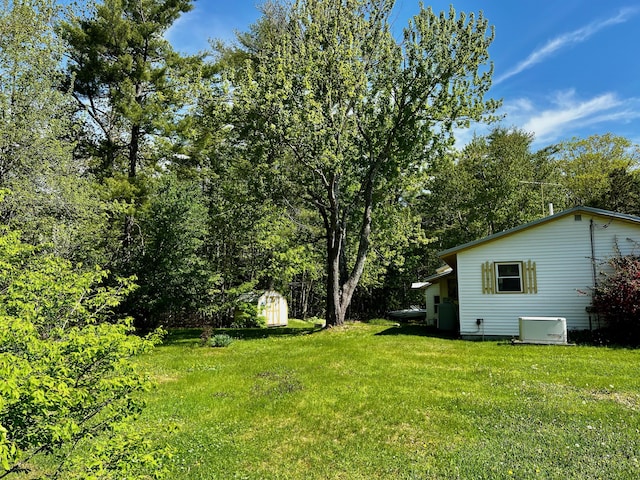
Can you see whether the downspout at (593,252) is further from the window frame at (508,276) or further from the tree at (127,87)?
the tree at (127,87)

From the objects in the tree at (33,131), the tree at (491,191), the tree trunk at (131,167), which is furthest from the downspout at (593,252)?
the tree trunk at (131,167)

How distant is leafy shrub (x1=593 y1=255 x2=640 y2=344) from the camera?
1014 centimetres

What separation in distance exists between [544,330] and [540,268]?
2.16m

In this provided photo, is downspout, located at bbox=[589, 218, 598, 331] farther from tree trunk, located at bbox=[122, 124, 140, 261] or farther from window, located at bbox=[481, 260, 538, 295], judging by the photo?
tree trunk, located at bbox=[122, 124, 140, 261]

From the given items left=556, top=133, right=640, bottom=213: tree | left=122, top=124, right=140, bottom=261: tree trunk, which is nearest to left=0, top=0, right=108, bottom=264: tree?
left=122, top=124, right=140, bottom=261: tree trunk

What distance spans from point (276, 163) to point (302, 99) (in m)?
2.58

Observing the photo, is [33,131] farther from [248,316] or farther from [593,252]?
[593,252]

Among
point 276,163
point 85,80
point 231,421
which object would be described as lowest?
point 231,421

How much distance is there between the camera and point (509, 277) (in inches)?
491

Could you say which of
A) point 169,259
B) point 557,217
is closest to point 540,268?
point 557,217

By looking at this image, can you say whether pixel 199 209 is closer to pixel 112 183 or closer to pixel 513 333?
pixel 112 183

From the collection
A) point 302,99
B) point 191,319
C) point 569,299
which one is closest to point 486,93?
point 302,99

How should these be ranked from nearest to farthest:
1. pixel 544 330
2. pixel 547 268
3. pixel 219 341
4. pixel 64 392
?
pixel 64 392, pixel 544 330, pixel 547 268, pixel 219 341

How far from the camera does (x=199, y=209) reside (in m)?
17.0
